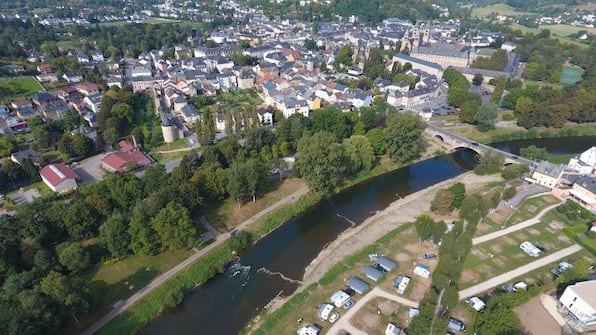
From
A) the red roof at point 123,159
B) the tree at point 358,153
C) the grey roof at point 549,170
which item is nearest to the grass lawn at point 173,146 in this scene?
the red roof at point 123,159

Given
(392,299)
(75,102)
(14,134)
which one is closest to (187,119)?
(75,102)

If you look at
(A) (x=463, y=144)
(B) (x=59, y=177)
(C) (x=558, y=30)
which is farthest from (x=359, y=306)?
(C) (x=558, y=30)

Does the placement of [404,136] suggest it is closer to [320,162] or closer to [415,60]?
[320,162]

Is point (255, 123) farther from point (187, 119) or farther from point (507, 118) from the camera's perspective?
point (507, 118)

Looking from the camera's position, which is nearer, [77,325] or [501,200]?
[77,325]

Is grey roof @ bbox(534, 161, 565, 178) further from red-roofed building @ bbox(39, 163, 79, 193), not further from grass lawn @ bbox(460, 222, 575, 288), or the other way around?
red-roofed building @ bbox(39, 163, 79, 193)

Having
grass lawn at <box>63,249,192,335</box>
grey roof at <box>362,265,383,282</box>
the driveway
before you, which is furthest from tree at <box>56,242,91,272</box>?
grey roof at <box>362,265,383,282</box>
